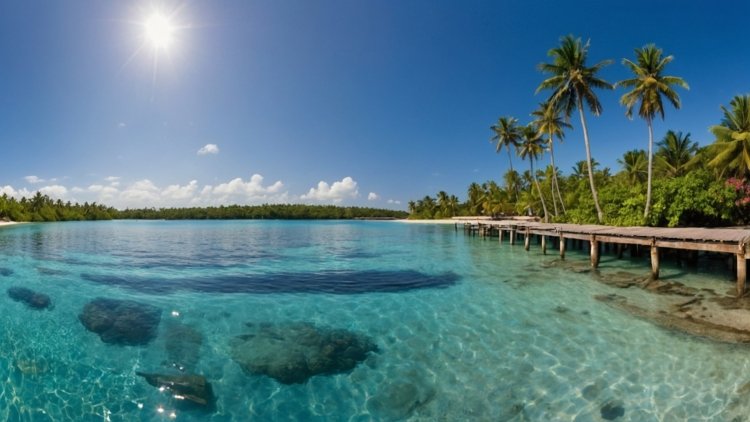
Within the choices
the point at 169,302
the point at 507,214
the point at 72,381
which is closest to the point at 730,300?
the point at 72,381

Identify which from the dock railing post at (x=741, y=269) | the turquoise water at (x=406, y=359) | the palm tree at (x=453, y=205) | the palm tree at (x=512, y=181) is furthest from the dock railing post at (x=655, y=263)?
the palm tree at (x=453, y=205)

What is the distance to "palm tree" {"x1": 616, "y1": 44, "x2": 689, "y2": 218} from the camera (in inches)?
922

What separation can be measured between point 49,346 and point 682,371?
13697 millimetres

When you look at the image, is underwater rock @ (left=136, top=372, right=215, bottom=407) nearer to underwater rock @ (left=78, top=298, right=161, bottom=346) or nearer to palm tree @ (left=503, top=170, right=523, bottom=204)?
underwater rock @ (left=78, top=298, right=161, bottom=346)

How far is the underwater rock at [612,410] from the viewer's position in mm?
5432

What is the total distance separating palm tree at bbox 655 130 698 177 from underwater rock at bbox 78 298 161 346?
4499cm

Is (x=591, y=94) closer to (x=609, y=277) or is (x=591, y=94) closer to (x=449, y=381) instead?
(x=609, y=277)

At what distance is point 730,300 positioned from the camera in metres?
11.1


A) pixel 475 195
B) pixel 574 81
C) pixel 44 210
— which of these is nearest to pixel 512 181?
pixel 475 195

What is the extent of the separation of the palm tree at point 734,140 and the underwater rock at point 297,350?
3092 centimetres

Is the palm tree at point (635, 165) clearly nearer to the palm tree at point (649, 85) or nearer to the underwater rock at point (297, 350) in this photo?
the palm tree at point (649, 85)

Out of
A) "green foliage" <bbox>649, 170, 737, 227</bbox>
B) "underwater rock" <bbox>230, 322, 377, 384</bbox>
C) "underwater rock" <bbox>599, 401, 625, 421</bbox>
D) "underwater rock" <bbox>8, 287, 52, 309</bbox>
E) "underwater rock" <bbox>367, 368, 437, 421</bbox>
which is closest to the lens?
"underwater rock" <bbox>599, 401, 625, 421</bbox>

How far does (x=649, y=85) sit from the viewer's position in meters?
23.5

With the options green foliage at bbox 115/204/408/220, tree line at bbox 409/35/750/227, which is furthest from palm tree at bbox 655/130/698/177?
green foliage at bbox 115/204/408/220
